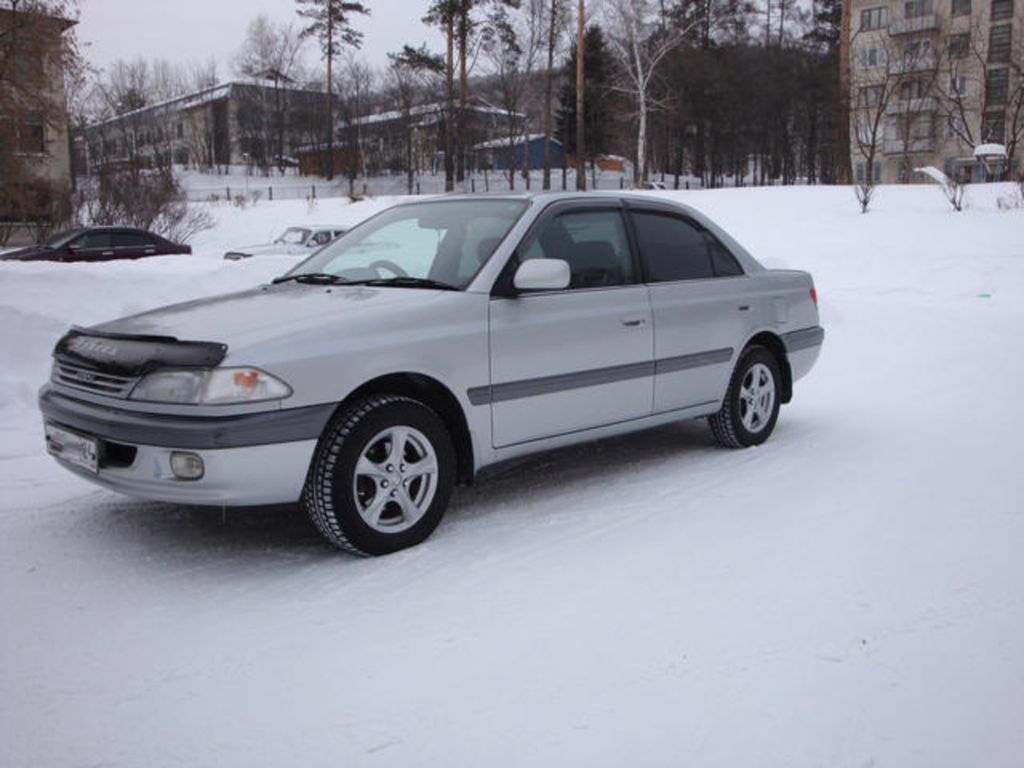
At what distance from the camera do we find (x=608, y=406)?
4.97 metres

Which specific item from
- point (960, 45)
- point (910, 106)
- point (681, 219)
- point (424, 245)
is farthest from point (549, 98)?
point (424, 245)

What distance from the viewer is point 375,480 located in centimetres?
401

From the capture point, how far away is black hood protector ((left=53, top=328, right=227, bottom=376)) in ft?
12.0

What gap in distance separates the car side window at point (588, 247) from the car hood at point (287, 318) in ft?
2.33

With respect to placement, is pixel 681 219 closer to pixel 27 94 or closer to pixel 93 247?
pixel 27 94

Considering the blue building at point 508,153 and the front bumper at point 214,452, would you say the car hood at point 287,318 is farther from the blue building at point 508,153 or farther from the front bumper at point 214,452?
the blue building at point 508,153

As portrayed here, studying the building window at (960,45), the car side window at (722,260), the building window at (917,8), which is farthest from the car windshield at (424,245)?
the building window at (917,8)

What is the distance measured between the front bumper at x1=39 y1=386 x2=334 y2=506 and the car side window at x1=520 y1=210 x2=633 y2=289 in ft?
5.22

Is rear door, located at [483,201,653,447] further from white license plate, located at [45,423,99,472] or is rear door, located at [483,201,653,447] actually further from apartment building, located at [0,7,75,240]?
apartment building, located at [0,7,75,240]

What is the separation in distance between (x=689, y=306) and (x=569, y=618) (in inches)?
102

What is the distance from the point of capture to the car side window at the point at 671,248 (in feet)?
17.7

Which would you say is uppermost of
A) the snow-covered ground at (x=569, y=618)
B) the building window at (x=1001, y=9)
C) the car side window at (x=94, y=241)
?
the building window at (x=1001, y=9)

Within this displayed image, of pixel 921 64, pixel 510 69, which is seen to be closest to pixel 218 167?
pixel 510 69

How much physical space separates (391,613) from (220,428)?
3.26 ft
